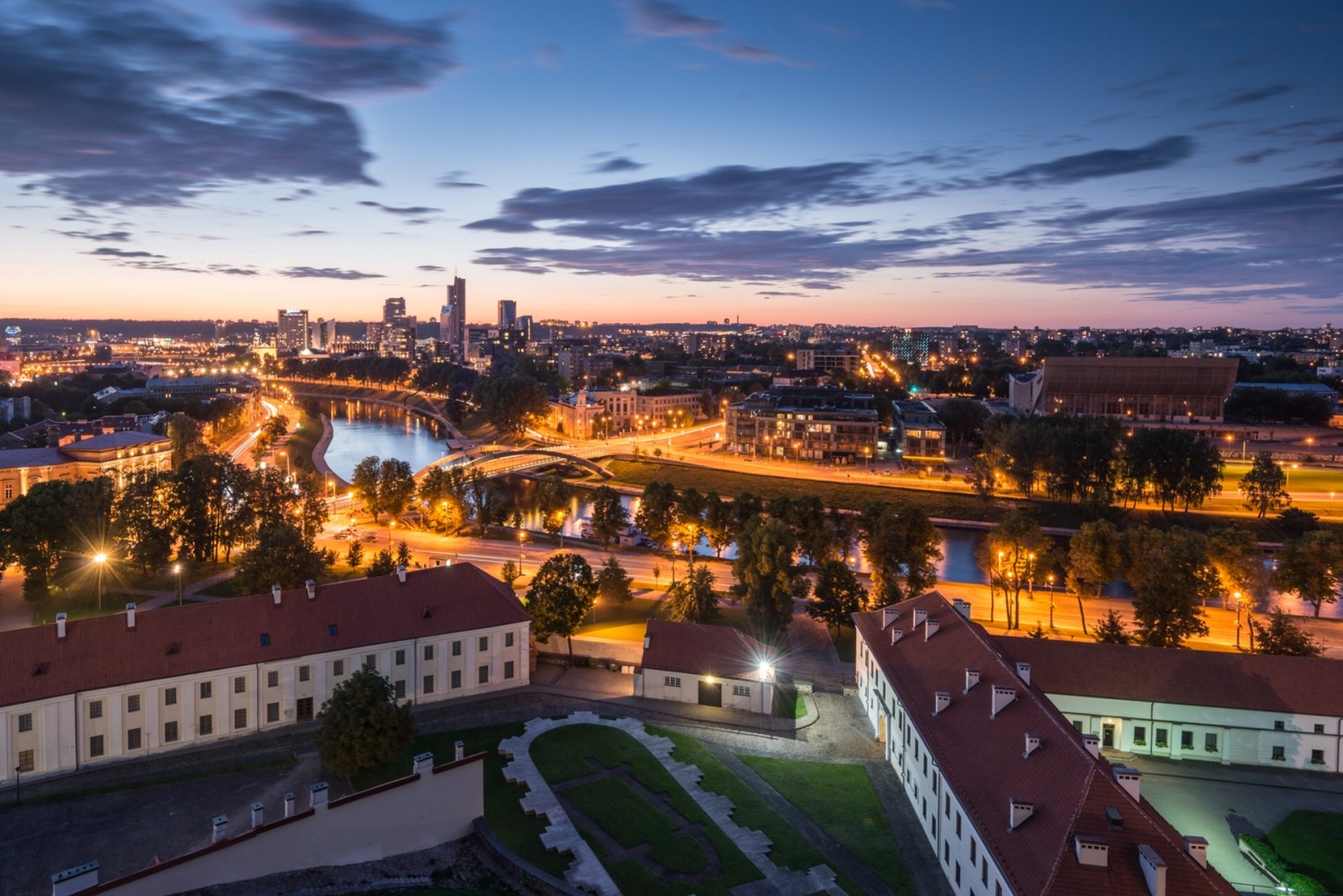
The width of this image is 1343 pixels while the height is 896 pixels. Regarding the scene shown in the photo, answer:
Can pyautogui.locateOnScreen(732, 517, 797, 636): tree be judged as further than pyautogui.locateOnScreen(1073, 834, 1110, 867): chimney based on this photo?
Yes

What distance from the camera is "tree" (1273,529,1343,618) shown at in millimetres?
35688

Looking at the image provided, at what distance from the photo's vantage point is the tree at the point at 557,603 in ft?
98.1

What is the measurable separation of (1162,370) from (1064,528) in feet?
141

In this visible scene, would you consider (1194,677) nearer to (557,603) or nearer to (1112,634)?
(1112,634)

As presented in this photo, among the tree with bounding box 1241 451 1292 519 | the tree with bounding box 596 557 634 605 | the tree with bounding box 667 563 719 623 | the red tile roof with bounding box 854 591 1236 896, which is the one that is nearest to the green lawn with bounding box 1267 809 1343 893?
the red tile roof with bounding box 854 591 1236 896

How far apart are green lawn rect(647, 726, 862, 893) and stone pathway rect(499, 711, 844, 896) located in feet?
0.64

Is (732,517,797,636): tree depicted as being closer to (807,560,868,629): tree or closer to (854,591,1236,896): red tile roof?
(807,560,868,629): tree

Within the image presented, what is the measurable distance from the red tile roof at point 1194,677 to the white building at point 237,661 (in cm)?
1756

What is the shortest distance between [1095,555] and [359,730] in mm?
32510

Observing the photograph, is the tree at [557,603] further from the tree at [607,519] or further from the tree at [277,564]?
the tree at [607,519]

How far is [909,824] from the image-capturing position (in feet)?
65.8

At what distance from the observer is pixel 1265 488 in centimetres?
5691

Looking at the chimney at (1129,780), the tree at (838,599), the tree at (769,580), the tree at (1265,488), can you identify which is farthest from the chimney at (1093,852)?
the tree at (1265,488)

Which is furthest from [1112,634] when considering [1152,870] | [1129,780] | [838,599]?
[1152,870]
